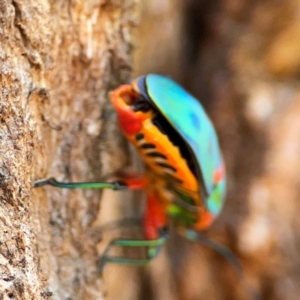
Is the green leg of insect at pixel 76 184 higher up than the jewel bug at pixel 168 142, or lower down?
lower down

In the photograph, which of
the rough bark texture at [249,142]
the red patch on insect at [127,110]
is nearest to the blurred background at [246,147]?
the rough bark texture at [249,142]

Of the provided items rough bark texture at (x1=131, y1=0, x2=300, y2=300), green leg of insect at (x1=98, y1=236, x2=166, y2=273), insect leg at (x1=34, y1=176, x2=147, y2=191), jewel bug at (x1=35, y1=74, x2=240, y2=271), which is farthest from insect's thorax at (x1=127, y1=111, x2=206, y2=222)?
rough bark texture at (x1=131, y1=0, x2=300, y2=300)

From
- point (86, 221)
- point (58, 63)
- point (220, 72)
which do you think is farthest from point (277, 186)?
point (58, 63)

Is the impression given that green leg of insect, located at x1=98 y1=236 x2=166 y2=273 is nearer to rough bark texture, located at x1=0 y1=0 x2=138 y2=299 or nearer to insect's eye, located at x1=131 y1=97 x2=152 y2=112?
rough bark texture, located at x1=0 y1=0 x2=138 y2=299

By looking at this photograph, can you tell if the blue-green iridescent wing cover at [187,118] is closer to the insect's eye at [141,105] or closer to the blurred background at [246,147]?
the insect's eye at [141,105]

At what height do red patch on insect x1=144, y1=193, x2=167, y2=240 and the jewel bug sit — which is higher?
the jewel bug

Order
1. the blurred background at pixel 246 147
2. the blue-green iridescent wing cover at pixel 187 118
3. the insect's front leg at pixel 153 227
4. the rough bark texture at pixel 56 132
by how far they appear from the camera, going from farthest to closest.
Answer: the blurred background at pixel 246 147
the insect's front leg at pixel 153 227
the blue-green iridescent wing cover at pixel 187 118
the rough bark texture at pixel 56 132

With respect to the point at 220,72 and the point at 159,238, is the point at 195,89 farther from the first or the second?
the point at 159,238
